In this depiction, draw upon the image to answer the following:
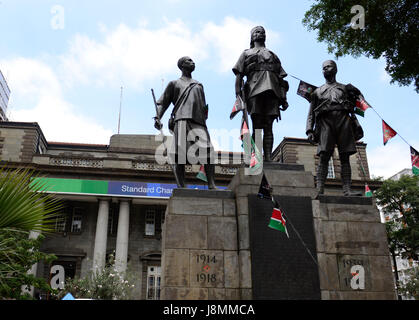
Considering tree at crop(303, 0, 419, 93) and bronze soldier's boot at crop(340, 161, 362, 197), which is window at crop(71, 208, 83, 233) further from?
bronze soldier's boot at crop(340, 161, 362, 197)

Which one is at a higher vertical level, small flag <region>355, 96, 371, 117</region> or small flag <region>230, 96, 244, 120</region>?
small flag <region>355, 96, 371, 117</region>

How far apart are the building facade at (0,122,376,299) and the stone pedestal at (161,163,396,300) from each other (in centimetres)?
2410

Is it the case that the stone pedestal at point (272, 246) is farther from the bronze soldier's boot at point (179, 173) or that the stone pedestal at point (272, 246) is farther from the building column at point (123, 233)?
the building column at point (123, 233)

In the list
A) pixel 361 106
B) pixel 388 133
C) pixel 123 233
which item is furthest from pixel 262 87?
pixel 123 233

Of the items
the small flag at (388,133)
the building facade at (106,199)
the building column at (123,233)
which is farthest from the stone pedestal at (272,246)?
the building column at (123,233)

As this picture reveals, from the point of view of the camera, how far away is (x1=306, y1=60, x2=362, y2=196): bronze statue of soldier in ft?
28.8

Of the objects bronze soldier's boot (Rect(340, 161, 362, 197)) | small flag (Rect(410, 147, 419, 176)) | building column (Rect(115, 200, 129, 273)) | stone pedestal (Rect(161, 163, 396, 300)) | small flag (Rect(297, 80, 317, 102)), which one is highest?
building column (Rect(115, 200, 129, 273))

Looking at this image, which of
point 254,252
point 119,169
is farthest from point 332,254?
point 119,169

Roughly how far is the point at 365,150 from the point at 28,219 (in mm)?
40871

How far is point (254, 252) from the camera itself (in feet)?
23.9

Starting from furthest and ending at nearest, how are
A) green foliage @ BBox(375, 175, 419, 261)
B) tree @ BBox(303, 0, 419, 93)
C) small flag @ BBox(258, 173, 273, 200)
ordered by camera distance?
green foliage @ BBox(375, 175, 419, 261) → tree @ BBox(303, 0, 419, 93) → small flag @ BBox(258, 173, 273, 200)

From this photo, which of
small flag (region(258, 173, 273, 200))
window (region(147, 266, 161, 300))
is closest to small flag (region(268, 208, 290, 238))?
small flag (region(258, 173, 273, 200))

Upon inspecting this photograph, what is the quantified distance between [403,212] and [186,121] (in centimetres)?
3224

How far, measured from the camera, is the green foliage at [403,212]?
110ft
